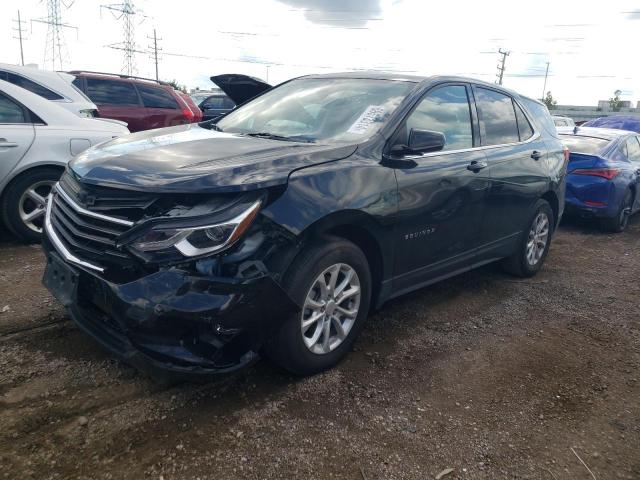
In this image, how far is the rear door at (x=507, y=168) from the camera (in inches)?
170

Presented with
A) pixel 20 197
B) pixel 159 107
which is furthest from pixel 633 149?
pixel 20 197

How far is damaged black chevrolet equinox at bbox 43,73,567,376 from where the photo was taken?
2434 millimetres

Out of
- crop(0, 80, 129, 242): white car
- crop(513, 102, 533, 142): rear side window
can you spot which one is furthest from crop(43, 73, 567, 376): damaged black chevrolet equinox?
crop(0, 80, 129, 242): white car

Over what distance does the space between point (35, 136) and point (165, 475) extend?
13.1 feet

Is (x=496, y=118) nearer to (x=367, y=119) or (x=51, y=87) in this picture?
(x=367, y=119)

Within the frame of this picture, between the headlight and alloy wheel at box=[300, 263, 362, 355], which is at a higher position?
the headlight

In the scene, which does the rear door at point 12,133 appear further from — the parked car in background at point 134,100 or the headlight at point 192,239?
the parked car in background at point 134,100

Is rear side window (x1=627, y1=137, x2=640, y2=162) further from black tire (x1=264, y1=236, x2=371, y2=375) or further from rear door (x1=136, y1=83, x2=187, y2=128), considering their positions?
rear door (x1=136, y1=83, x2=187, y2=128)

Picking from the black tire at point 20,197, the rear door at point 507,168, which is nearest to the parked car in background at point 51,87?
the black tire at point 20,197

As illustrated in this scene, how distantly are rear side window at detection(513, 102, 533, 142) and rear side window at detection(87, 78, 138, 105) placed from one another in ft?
23.7

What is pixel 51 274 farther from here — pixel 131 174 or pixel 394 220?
pixel 394 220

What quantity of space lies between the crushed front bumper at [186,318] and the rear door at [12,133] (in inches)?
116

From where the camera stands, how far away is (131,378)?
2938 mm

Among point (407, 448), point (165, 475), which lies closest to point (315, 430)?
point (407, 448)
